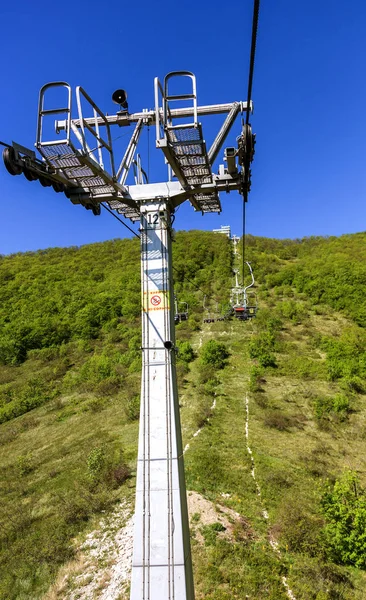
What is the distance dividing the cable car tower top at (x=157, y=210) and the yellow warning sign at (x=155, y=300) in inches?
0.8

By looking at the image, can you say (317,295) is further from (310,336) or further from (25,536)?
(25,536)

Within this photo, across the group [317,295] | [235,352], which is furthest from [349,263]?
[235,352]

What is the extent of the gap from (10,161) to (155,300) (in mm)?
3239

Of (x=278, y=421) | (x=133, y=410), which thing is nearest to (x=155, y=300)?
(x=278, y=421)

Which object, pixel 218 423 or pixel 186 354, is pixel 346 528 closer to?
pixel 218 423

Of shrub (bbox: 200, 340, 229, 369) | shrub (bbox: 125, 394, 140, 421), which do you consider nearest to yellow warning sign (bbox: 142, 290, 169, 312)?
shrub (bbox: 125, 394, 140, 421)

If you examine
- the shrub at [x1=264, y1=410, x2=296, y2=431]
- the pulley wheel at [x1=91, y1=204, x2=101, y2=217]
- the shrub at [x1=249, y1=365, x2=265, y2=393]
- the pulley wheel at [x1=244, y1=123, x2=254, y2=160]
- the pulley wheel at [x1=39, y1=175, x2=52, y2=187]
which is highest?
the pulley wheel at [x1=244, y1=123, x2=254, y2=160]

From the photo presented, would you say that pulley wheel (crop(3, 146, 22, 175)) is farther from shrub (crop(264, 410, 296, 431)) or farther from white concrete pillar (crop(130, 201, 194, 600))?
shrub (crop(264, 410, 296, 431))

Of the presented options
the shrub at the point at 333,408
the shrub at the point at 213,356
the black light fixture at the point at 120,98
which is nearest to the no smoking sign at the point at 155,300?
the black light fixture at the point at 120,98

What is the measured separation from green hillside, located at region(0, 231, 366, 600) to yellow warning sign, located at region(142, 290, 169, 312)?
7.21 m

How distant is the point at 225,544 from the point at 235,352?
21.8 m

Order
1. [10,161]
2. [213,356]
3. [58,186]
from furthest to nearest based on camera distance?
1. [213,356]
2. [58,186]
3. [10,161]

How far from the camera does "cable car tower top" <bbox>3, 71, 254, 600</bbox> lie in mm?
5195

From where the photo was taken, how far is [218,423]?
19.6 meters
